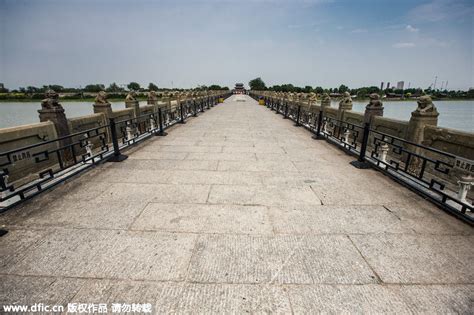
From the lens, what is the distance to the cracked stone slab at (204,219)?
3098mm

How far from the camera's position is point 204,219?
3.32 m

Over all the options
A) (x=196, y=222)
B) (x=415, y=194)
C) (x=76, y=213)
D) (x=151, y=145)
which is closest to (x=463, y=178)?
(x=415, y=194)

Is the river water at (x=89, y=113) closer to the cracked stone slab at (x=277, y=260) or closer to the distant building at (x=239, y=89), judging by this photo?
the cracked stone slab at (x=277, y=260)

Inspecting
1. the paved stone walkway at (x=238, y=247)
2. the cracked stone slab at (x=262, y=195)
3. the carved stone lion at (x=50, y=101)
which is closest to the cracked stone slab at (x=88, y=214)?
the paved stone walkway at (x=238, y=247)

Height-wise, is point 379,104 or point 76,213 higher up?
point 379,104

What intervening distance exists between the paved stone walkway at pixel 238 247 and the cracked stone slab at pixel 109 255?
0.01 metres

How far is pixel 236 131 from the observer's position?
34.8ft

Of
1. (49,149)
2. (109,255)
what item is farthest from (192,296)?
(49,149)

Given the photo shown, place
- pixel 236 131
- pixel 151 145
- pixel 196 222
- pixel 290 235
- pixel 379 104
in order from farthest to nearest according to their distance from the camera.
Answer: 1. pixel 236 131
2. pixel 151 145
3. pixel 379 104
4. pixel 196 222
5. pixel 290 235

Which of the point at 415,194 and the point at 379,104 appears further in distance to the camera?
the point at 379,104

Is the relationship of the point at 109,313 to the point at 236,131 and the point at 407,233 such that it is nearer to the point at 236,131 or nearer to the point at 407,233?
the point at 407,233

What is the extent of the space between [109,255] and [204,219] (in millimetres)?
1271

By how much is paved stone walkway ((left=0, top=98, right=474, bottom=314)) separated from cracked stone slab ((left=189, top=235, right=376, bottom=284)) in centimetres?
1

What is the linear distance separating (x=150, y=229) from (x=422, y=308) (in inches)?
123
